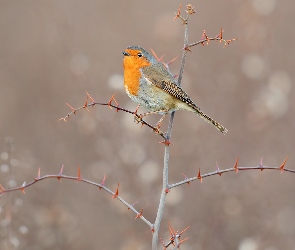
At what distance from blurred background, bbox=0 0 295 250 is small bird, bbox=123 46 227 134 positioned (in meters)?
0.50

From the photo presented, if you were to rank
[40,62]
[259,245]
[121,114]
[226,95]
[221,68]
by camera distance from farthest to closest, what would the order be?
[40,62]
[221,68]
[226,95]
[121,114]
[259,245]

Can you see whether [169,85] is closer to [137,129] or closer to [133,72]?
[133,72]

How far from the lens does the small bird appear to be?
13.8 feet

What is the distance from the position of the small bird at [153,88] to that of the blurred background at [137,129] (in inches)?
19.6

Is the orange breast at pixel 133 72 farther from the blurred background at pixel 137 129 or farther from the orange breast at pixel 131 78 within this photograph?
the blurred background at pixel 137 129

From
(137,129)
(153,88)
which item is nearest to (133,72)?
(153,88)

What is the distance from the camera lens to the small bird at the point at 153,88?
4.19m

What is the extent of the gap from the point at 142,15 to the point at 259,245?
3.93m

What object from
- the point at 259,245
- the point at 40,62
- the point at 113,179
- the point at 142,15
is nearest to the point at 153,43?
the point at 142,15

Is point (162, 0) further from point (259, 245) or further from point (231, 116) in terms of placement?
point (259, 245)

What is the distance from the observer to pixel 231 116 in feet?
21.7

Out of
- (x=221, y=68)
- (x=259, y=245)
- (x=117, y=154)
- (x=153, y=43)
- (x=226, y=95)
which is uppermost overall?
(x=153, y=43)

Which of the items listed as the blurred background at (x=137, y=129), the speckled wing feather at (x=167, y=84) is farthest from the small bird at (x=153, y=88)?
the blurred background at (x=137, y=129)

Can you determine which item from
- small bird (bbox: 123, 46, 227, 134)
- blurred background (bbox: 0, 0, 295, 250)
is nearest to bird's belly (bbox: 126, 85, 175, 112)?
small bird (bbox: 123, 46, 227, 134)
